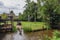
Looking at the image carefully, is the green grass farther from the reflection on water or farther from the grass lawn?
the reflection on water

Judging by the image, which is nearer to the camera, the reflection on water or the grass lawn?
the reflection on water

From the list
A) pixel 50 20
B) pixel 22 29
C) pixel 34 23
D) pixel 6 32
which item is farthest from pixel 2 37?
pixel 50 20

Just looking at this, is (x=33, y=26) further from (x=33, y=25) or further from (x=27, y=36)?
(x=27, y=36)

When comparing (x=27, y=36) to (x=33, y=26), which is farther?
(x=33, y=26)

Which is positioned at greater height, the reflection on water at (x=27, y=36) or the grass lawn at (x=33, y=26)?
the grass lawn at (x=33, y=26)

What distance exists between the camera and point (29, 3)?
5.36m

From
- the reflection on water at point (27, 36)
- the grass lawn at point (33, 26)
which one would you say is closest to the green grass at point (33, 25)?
the grass lawn at point (33, 26)

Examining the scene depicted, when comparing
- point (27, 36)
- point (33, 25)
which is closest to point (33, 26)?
point (33, 25)

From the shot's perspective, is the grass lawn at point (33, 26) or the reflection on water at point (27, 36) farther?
the grass lawn at point (33, 26)

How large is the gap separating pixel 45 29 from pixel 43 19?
0.26 metres

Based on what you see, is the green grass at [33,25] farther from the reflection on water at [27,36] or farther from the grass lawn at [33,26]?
the reflection on water at [27,36]

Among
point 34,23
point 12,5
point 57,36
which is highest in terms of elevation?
point 12,5

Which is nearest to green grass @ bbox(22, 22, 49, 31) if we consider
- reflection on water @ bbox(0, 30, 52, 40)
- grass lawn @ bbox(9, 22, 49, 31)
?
grass lawn @ bbox(9, 22, 49, 31)

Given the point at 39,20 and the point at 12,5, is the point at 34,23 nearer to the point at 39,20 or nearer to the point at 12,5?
the point at 39,20
